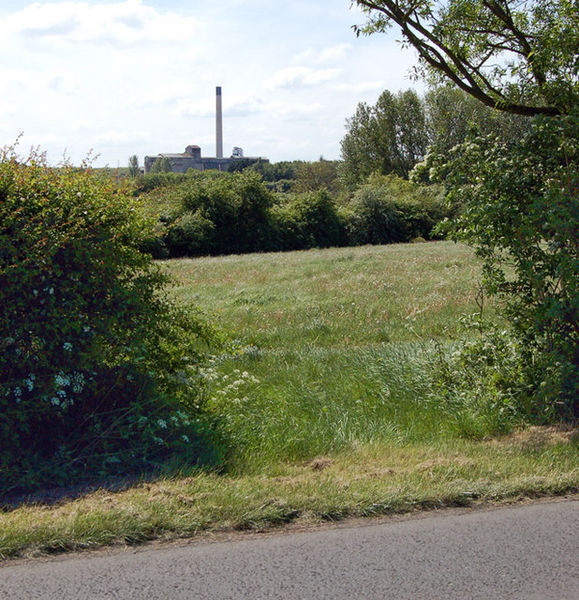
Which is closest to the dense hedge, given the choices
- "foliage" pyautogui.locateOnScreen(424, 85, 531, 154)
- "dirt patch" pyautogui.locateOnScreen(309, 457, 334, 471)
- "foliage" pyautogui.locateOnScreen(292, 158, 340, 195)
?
"foliage" pyautogui.locateOnScreen(424, 85, 531, 154)

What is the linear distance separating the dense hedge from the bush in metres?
39.9

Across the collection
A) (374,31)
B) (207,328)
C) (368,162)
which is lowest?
(207,328)

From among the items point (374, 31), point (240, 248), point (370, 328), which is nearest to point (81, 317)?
point (374, 31)

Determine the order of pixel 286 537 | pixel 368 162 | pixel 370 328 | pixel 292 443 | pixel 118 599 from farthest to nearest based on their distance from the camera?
1. pixel 368 162
2. pixel 370 328
3. pixel 292 443
4. pixel 286 537
5. pixel 118 599

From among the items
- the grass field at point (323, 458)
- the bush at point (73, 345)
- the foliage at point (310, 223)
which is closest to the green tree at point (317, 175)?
the foliage at point (310, 223)

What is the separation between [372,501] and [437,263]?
2212 centimetres

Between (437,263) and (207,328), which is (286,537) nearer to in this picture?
(207,328)

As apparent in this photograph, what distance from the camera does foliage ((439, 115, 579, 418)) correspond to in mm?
6023

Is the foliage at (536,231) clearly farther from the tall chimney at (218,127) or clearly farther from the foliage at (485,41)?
the tall chimney at (218,127)

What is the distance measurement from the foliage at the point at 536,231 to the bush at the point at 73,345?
3341 mm

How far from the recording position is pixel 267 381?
834 centimetres

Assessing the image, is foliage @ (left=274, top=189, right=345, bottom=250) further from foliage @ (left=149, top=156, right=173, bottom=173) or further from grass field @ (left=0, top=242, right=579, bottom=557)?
foliage @ (left=149, top=156, right=173, bottom=173)

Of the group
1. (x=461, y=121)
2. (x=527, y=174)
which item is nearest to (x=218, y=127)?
(x=461, y=121)

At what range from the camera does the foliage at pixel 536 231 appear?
237 inches
